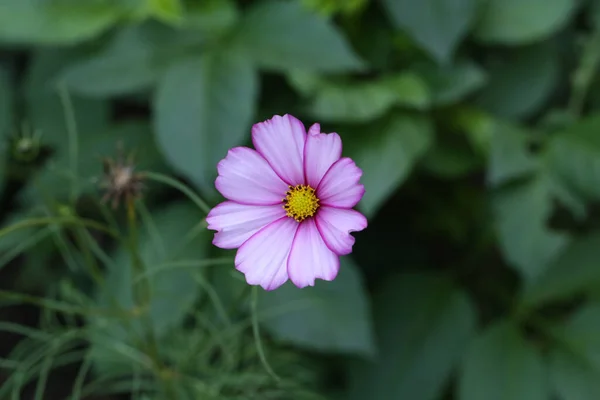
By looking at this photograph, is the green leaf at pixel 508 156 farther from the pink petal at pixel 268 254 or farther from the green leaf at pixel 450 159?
the pink petal at pixel 268 254

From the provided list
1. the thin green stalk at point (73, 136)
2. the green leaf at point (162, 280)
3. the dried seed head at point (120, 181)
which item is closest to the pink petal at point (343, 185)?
the dried seed head at point (120, 181)

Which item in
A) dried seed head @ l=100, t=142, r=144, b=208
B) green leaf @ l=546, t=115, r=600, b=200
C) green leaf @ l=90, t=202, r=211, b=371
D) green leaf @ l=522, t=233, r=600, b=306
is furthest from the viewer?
green leaf @ l=522, t=233, r=600, b=306

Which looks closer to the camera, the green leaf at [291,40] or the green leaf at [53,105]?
the green leaf at [291,40]

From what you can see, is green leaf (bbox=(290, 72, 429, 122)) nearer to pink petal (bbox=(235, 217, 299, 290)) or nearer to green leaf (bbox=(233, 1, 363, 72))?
green leaf (bbox=(233, 1, 363, 72))

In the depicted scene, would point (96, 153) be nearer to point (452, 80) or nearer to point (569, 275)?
point (452, 80)

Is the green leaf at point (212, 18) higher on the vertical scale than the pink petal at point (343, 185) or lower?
higher

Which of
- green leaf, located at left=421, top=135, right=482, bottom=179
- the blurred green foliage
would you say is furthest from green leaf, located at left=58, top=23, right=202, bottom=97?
green leaf, located at left=421, top=135, right=482, bottom=179
